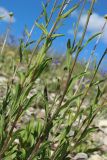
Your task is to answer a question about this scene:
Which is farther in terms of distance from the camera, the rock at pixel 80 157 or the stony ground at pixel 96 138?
the stony ground at pixel 96 138

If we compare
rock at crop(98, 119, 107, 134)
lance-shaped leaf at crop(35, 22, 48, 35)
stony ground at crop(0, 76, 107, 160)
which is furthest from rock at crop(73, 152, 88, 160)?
lance-shaped leaf at crop(35, 22, 48, 35)

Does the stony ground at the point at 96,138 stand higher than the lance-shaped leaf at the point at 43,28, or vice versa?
the stony ground at the point at 96,138

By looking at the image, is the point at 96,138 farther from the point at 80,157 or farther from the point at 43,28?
the point at 43,28

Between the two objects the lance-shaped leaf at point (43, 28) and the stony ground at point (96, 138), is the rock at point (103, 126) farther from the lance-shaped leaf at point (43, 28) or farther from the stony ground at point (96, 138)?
the lance-shaped leaf at point (43, 28)

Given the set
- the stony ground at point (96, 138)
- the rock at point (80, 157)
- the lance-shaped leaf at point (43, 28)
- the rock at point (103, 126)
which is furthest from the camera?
the rock at point (103, 126)

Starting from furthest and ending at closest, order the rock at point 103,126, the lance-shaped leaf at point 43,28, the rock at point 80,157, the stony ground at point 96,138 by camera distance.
→ the rock at point 103,126 → the stony ground at point 96,138 → the rock at point 80,157 → the lance-shaped leaf at point 43,28

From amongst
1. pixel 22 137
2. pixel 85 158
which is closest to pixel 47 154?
pixel 22 137

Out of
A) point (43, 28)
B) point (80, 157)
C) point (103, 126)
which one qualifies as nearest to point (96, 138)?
point (103, 126)

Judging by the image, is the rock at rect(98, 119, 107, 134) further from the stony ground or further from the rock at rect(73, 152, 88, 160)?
the rock at rect(73, 152, 88, 160)

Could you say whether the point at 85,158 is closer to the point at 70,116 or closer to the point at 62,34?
the point at 70,116

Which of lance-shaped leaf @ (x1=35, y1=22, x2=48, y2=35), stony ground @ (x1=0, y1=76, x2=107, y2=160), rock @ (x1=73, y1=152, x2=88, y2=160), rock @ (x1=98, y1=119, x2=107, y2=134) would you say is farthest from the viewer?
rock @ (x1=98, y1=119, x2=107, y2=134)

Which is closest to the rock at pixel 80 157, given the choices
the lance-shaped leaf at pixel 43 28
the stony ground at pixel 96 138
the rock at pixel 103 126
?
the stony ground at pixel 96 138
